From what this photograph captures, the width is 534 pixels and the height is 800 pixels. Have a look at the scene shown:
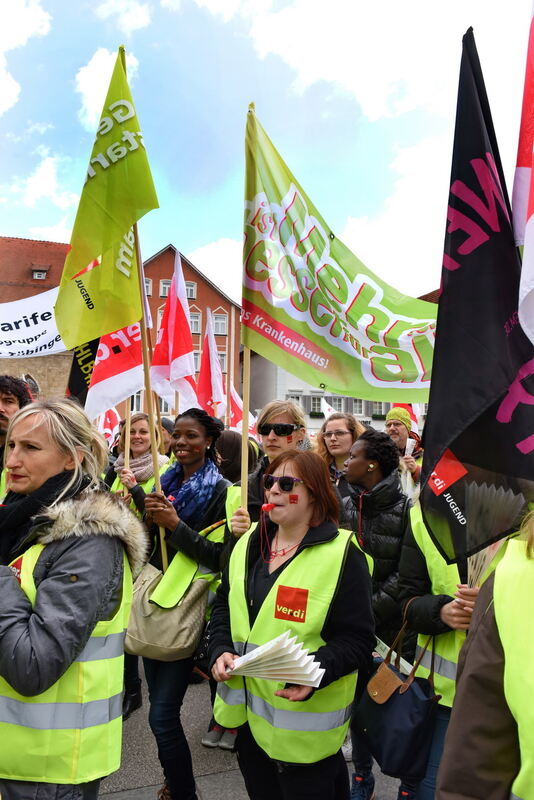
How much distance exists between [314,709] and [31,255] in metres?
42.1

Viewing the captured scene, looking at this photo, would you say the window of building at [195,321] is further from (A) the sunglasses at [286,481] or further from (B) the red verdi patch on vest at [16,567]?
(B) the red verdi patch on vest at [16,567]

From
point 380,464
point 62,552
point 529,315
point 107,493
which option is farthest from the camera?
point 380,464

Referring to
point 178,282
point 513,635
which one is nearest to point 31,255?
point 178,282

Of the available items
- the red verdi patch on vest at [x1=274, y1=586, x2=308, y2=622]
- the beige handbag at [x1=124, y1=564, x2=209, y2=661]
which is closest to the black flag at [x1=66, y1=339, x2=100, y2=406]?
the beige handbag at [x1=124, y1=564, x2=209, y2=661]

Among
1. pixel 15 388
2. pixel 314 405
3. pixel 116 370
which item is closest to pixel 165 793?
pixel 15 388

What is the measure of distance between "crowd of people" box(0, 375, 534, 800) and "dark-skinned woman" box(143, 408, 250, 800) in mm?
12

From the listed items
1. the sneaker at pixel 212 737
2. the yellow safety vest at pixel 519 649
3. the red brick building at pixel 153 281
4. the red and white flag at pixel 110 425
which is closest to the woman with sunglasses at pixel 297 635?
the yellow safety vest at pixel 519 649

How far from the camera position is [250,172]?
3.30m

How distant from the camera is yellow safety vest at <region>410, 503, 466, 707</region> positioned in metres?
2.46

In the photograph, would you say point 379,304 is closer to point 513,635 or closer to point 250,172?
point 250,172

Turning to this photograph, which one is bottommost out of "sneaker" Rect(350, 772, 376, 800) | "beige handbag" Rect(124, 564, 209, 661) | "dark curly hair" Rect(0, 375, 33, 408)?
"sneaker" Rect(350, 772, 376, 800)

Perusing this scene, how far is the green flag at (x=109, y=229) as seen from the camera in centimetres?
311

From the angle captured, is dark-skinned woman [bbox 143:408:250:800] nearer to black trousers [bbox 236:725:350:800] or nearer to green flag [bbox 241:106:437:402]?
black trousers [bbox 236:725:350:800]

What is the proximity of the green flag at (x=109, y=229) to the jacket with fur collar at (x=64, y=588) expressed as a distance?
55.2 inches
